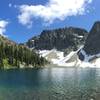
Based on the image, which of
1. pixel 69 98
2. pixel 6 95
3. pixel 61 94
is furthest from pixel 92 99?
pixel 6 95

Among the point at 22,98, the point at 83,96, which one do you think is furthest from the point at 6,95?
the point at 83,96

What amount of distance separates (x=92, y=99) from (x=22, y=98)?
1816 centimetres

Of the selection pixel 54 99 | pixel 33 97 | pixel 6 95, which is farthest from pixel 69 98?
pixel 6 95

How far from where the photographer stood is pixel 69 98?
7606cm

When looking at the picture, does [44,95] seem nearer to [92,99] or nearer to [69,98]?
[69,98]

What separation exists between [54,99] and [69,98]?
4343 millimetres

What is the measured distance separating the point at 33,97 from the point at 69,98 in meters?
9.58

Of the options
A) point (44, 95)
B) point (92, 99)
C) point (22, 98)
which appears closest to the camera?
point (92, 99)

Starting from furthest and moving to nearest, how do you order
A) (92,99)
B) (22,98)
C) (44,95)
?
(44,95) < (22,98) < (92,99)

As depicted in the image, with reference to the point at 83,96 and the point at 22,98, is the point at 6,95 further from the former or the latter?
the point at 83,96

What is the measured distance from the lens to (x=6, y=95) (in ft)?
265

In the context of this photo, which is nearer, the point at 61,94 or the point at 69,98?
the point at 69,98

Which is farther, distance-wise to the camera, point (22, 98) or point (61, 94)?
point (61, 94)

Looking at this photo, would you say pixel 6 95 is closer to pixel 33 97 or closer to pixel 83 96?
pixel 33 97
